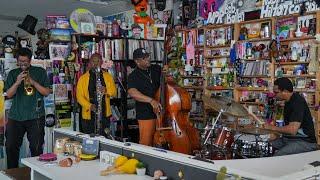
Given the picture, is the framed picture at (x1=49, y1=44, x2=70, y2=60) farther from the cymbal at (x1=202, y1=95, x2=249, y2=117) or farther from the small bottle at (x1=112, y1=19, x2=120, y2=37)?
the cymbal at (x1=202, y1=95, x2=249, y2=117)

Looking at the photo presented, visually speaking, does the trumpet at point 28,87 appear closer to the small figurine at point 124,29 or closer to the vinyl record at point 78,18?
the vinyl record at point 78,18

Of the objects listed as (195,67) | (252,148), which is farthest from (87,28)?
(252,148)

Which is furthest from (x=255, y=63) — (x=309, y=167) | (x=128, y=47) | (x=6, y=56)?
(x=309, y=167)

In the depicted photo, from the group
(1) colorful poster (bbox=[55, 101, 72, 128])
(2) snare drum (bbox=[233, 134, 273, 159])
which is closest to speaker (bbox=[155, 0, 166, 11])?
(1) colorful poster (bbox=[55, 101, 72, 128])

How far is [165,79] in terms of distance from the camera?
3719mm

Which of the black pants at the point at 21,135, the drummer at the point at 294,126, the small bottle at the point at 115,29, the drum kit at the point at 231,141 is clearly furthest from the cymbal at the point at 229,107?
the small bottle at the point at 115,29

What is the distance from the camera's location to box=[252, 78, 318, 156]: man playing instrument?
3.40 meters

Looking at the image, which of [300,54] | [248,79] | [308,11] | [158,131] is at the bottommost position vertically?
[158,131]

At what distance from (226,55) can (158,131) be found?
9.02ft

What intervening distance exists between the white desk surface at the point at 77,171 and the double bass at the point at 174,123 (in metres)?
1.25

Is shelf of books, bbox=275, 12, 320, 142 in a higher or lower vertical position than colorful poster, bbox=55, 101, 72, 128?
higher

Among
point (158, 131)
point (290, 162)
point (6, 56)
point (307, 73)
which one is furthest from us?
point (307, 73)

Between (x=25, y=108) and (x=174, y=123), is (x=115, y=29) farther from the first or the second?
(x=174, y=123)

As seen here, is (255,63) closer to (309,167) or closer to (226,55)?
(226,55)
